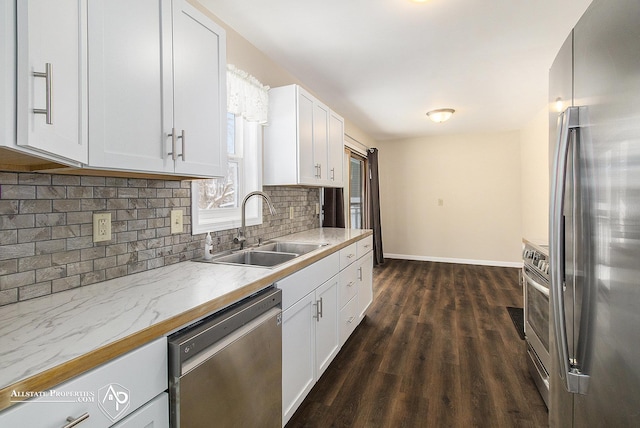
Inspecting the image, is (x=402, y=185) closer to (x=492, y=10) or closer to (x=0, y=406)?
(x=492, y=10)

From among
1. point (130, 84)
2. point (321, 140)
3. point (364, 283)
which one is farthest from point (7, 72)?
point (364, 283)

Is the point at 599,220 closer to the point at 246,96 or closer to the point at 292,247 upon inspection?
the point at 292,247

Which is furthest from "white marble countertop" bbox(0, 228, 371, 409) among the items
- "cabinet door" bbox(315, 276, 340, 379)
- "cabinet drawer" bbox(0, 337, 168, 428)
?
"cabinet door" bbox(315, 276, 340, 379)

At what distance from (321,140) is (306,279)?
4.99ft

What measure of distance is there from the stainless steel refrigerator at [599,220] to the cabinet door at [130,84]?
142 cm

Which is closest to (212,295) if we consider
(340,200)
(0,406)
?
(0,406)

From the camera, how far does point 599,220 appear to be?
810 mm

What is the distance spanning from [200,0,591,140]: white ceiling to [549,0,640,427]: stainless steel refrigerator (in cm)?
126

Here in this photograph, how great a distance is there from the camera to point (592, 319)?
0.84m

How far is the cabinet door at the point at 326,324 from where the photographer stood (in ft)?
6.43

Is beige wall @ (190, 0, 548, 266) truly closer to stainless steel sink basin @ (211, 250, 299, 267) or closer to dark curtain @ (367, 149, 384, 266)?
dark curtain @ (367, 149, 384, 266)

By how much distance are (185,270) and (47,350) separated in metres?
0.82

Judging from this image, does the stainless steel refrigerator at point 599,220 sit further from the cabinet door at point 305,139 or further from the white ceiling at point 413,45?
the cabinet door at point 305,139

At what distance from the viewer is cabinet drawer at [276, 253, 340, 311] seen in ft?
5.12
